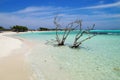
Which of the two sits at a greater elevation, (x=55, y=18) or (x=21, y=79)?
(x=55, y=18)

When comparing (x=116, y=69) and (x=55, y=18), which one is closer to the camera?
(x=116, y=69)

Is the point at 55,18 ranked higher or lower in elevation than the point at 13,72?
higher

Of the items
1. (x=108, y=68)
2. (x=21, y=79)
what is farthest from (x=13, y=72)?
(x=108, y=68)

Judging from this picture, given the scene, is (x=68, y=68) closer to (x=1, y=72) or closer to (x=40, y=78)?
(x=40, y=78)

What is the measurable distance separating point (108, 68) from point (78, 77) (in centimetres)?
214

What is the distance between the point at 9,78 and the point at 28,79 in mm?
617

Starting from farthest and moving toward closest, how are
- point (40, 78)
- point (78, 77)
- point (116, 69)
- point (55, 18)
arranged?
point (55, 18)
point (116, 69)
point (78, 77)
point (40, 78)

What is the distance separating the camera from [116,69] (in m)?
7.18

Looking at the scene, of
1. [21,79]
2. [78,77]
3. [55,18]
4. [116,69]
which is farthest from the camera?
[55,18]

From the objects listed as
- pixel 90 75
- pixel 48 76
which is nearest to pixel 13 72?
pixel 48 76

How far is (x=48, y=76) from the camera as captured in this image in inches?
231

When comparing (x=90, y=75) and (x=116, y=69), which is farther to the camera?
(x=116, y=69)

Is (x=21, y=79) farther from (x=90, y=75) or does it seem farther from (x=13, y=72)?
(x=90, y=75)

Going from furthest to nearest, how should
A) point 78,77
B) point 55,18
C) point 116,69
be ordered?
point 55,18 < point 116,69 < point 78,77
